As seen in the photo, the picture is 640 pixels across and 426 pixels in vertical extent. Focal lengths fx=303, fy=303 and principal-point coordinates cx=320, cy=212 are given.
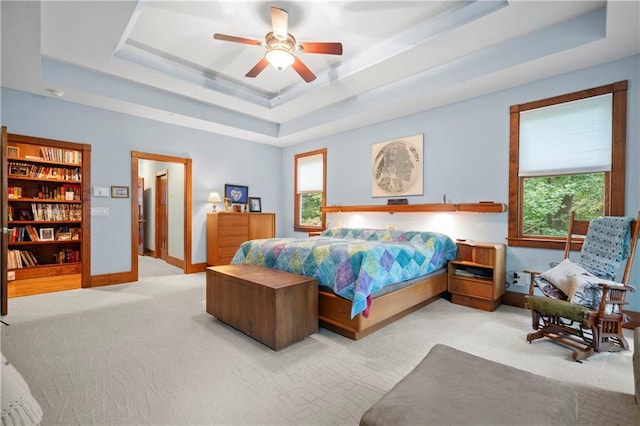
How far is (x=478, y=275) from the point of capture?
379 cm

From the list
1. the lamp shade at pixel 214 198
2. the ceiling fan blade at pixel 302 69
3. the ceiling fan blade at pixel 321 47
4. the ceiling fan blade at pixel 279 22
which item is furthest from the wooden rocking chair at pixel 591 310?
the lamp shade at pixel 214 198

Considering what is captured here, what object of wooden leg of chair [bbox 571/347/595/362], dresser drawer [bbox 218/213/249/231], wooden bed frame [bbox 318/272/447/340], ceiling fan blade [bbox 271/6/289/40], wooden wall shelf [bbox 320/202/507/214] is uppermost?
ceiling fan blade [bbox 271/6/289/40]

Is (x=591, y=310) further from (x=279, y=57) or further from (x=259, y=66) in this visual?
(x=259, y=66)

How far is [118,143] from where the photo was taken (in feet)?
15.7

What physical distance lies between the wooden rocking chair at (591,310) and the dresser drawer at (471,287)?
2.15ft

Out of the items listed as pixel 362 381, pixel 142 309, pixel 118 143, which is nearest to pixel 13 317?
pixel 142 309

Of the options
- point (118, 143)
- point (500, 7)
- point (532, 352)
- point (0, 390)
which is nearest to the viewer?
point (0, 390)

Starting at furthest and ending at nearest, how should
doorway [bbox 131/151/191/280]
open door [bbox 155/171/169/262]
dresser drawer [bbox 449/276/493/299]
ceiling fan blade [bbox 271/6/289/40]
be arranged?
open door [bbox 155/171/169/262] < doorway [bbox 131/151/191/280] < dresser drawer [bbox 449/276/493/299] < ceiling fan blade [bbox 271/6/289/40]

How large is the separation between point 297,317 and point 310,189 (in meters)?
4.09

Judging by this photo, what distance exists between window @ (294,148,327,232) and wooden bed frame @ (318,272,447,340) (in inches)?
120

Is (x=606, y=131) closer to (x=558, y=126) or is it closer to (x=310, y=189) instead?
(x=558, y=126)

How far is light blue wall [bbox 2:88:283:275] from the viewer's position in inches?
163

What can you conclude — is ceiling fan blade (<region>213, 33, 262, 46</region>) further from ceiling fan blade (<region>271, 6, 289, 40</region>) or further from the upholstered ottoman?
the upholstered ottoman

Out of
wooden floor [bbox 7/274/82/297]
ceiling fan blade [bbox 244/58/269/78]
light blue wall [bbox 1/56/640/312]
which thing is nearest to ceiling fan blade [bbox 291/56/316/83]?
ceiling fan blade [bbox 244/58/269/78]
